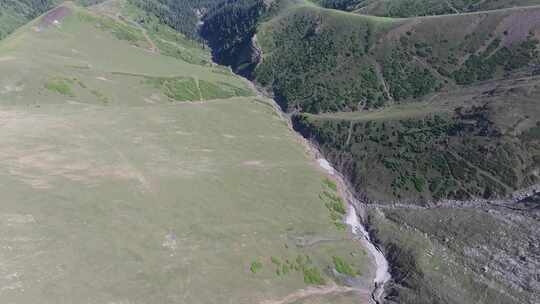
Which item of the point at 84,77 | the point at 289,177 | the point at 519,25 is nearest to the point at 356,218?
the point at 289,177

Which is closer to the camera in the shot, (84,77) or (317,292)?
(317,292)

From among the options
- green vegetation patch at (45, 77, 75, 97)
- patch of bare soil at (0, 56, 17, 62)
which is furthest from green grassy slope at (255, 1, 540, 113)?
patch of bare soil at (0, 56, 17, 62)

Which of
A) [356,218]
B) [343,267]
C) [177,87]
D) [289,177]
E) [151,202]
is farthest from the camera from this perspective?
[177,87]

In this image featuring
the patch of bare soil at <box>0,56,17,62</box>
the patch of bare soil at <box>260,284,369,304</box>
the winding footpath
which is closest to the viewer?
the patch of bare soil at <box>260,284,369,304</box>

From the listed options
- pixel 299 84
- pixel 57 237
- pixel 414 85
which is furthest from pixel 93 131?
pixel 414 85

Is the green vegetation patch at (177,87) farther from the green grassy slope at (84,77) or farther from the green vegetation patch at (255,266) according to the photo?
the green vegetation patch at (255,266)

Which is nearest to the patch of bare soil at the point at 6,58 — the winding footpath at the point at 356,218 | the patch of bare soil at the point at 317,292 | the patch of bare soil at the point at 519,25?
the winding footpath at the point at 356,218

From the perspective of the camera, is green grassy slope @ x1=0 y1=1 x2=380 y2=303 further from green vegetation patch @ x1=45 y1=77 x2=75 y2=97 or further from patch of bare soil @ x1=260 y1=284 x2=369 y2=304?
patch of bare soil @ x1=260 y1=284 x2=369 y2=304

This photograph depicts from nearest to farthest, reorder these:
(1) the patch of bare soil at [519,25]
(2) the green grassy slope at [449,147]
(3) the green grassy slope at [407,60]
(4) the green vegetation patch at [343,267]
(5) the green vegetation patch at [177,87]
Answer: (4) the green vegetation patch at [343,267]
(2) the green grassy slope at [449,147]
(3) the green grassy slope at [407,60]
(1) the patch of bare soil at [519,25]
(5) the green vegetation patch at [177,87]

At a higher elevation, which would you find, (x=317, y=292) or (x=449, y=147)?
(x=449, y=147)

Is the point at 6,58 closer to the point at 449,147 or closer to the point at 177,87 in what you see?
the point at 177,87

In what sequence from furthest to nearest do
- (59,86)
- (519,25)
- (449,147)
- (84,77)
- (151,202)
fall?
(84,77), (519,25), (59,86), (449,147), (151,202)
